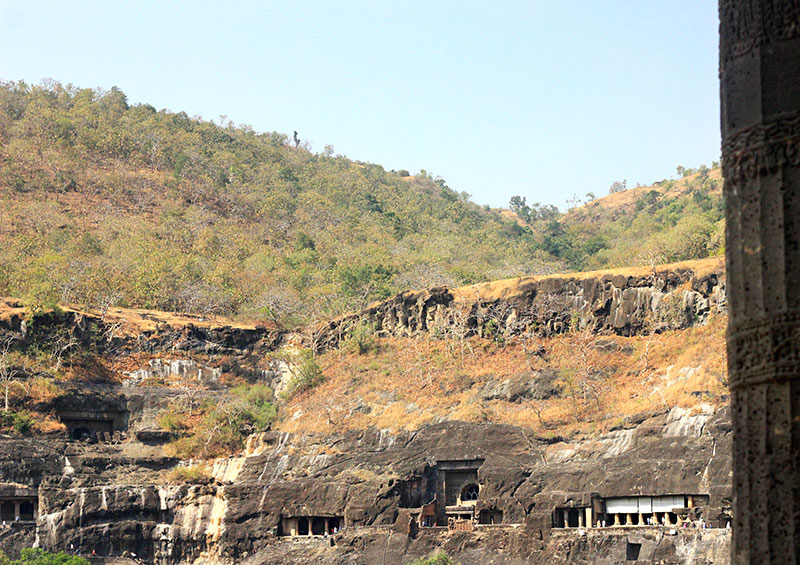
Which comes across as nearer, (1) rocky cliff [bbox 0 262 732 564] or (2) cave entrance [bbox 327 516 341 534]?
(1) rocky cliff [bbox 0 262 732 564]

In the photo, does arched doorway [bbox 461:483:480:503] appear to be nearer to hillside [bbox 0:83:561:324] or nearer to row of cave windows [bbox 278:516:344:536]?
row of cave windows [bbox 278:516:344:536]

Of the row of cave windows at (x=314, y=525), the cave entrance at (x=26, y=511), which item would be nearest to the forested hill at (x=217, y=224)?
the cave entrance at (x=26, y=511)

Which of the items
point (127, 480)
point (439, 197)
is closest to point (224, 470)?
point (127, 480)

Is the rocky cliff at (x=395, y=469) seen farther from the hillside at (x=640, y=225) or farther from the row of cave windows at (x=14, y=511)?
the hillside at (x=640, y=225)

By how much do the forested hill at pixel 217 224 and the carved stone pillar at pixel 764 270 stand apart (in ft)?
171

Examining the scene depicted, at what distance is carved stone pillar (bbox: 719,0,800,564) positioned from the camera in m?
5.79

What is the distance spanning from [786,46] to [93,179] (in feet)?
264

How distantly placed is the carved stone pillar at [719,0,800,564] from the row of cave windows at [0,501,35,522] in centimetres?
4518

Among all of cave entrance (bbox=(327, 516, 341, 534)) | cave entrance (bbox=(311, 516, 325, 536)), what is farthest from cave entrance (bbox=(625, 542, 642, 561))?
cave entrance (bbox=(311, 516, 325, 536))

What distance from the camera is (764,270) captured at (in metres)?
5.92

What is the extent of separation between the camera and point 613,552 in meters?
37.5

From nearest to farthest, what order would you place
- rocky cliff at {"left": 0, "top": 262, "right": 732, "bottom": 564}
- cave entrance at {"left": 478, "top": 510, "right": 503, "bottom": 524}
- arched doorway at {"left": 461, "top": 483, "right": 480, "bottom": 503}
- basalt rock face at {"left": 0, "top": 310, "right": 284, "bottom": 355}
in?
1. rocky cliff at {"left": 0, "top": 262, "right": 732, "bottom": 564}
2. cave entrance at {"left": 478, "top": 510, "right": 503, "bottom": 524}
3. arched doorway at {"left": 461, "top": 483, "right": 480, "bottom": 503}
4. basalt rock face at {"left": 0, "top": 310, "right": 284, "bottom": 355}

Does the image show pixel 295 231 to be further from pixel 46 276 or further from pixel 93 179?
pixel 46 276

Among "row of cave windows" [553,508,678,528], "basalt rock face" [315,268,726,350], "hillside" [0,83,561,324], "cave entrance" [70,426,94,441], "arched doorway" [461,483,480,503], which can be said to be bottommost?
"row of cave windows" [553,508,678,528]
